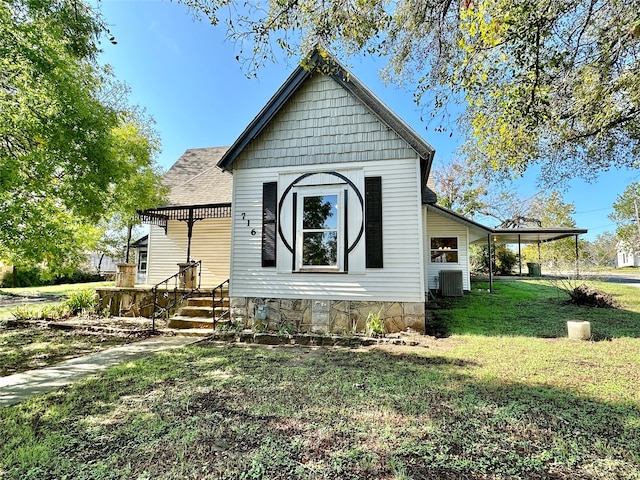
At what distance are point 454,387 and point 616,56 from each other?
269 inches

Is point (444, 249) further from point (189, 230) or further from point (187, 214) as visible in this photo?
point (187, 214)

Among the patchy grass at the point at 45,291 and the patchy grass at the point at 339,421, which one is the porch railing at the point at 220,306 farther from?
the patchy grass at the point at 45,291

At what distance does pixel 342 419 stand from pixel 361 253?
4.30 meters

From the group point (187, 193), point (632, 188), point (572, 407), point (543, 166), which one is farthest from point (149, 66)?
point (632, 188)

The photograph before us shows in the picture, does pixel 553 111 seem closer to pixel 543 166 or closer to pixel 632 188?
pixel 543 166

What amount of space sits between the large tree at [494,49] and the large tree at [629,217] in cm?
3982

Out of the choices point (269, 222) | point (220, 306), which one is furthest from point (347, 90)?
point (220, 306)

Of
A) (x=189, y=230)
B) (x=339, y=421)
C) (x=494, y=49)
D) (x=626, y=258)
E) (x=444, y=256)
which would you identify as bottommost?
(x=339, y=421)

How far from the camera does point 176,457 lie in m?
2.61

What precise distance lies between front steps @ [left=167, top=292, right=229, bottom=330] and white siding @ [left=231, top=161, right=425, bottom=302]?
69 centimetres

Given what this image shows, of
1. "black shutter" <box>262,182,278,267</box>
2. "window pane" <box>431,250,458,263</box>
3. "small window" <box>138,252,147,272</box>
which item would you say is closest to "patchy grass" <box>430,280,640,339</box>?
"window pane" <box>431,250,458,263</box>

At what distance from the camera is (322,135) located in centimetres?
775

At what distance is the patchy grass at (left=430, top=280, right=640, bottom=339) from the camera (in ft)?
23.7

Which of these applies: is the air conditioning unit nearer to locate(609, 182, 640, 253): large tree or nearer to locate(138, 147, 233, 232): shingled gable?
locate(138, 147, 233, 232): shingled gable
